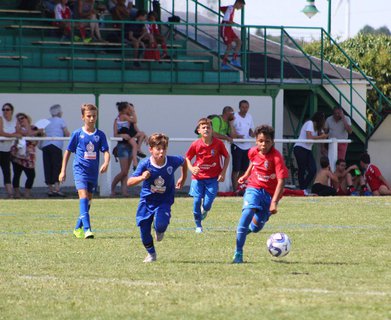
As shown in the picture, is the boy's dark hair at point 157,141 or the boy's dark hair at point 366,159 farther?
the boy's dark hair at point 366,159

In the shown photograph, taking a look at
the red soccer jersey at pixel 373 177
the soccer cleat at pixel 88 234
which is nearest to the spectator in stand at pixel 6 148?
the red soccer jersey at pixel 373 177

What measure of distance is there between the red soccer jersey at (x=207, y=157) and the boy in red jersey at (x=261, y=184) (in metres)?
3.91

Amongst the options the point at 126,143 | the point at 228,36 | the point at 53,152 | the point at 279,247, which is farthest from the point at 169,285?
the point at 228,36

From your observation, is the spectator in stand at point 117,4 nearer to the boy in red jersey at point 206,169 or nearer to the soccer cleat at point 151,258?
the boy in red jersey at point 206,169

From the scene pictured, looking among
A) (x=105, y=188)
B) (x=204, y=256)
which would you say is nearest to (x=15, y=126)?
(x=105, y=188)

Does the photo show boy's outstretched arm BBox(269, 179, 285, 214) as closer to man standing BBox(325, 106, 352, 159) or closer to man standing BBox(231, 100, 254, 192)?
man standing BBox(231, 100, 254, 192)

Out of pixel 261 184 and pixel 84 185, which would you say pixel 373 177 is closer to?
pixel 84 185

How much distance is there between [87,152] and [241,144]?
981cm

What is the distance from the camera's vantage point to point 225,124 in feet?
78.1

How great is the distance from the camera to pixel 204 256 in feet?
40.0

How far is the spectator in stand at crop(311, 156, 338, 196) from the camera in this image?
23609 mm

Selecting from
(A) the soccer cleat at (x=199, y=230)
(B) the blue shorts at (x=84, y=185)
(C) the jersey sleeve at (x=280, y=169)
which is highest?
(C) the jersey sleeve at (x=280, y=169)

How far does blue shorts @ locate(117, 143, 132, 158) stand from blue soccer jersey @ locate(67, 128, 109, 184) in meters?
8.40

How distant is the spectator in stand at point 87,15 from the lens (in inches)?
1048
